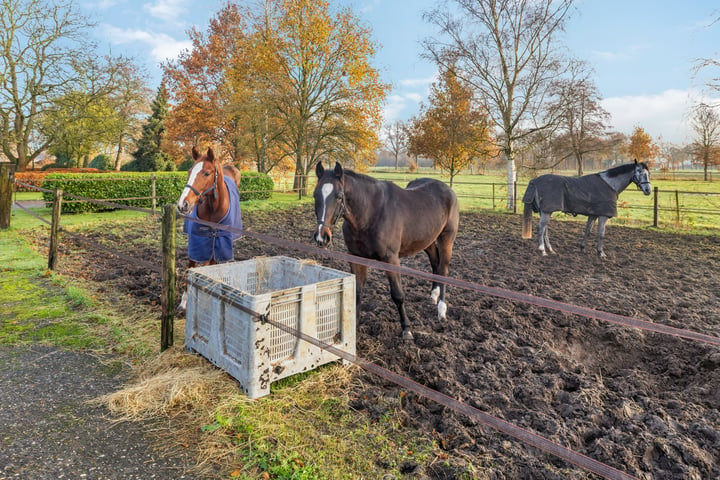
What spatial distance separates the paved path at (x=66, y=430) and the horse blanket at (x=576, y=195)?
8.45 metres

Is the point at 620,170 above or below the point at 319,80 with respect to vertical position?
below

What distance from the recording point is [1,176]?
30.7 feet

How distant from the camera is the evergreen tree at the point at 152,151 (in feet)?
89.2

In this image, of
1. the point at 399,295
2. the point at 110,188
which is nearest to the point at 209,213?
the point at 399,295

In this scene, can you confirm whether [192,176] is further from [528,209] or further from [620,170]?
[620,170]

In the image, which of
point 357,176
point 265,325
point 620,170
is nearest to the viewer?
point 265,325

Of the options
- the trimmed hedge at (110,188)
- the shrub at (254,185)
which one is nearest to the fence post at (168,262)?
the trimmed hedge at (110,188)

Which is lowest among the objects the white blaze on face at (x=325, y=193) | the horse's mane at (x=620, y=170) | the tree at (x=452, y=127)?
the white blaze on face at (x=325, y=193)

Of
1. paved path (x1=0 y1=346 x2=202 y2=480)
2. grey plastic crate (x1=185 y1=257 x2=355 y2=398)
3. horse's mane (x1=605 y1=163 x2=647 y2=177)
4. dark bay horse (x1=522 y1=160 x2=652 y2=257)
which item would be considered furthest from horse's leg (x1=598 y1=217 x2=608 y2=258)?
paved path (x1=0 y1=346 x2=202 y2=480)

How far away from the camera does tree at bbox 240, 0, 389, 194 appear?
20.2m

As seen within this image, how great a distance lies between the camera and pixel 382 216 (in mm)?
3963

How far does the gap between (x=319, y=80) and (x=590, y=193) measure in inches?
629

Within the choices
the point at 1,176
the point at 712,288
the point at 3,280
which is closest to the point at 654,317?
the point at 712,288

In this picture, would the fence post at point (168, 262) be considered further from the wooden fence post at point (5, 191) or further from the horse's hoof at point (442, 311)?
the wooden fence post at point (5, 191)
